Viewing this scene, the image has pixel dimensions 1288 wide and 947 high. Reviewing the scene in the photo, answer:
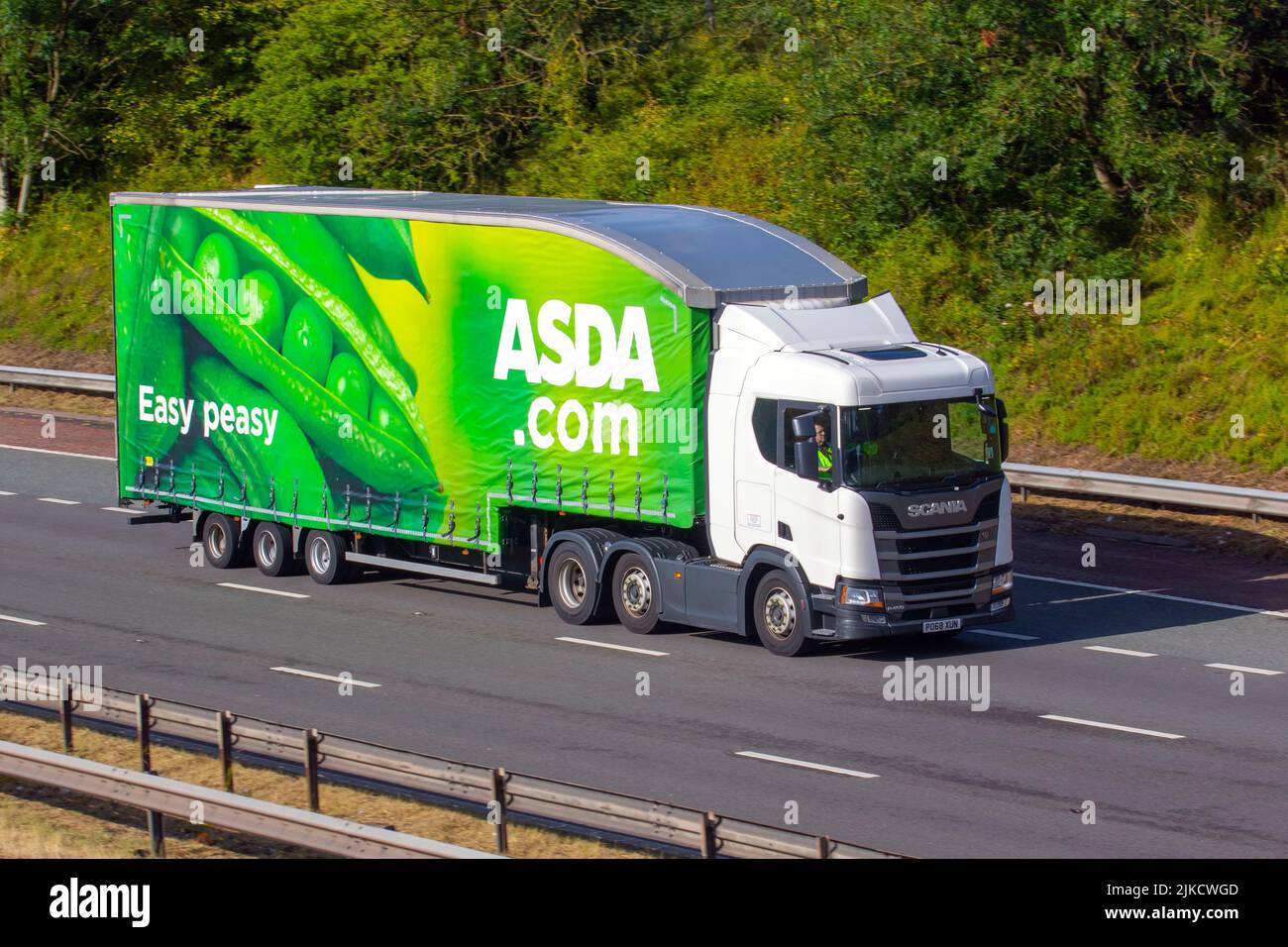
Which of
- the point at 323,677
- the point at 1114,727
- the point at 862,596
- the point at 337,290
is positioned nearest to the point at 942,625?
the point at 862,596

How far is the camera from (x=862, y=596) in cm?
1681

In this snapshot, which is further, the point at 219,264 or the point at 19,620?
the point at 219,264

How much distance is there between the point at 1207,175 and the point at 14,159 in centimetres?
2790

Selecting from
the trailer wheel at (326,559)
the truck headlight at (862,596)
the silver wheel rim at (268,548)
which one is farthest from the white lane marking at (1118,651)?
the silver wheel rim at (268,548)

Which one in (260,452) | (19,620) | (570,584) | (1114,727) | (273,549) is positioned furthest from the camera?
(273,549)

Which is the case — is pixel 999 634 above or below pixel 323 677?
above

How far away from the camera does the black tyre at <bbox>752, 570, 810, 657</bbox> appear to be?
17.3 meters

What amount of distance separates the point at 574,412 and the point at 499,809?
820cm

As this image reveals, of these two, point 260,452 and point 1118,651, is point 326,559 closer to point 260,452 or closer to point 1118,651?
point 260,452

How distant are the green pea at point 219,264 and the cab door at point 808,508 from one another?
780cm

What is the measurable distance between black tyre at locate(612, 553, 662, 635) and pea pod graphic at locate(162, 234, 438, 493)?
2570 millimetres

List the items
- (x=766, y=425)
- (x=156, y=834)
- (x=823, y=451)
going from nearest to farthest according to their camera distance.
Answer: (x=156, y=834) → (x=823, y=451) → (x=766, y=425)

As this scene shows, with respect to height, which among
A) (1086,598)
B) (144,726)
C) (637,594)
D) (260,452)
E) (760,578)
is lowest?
(144,726)
